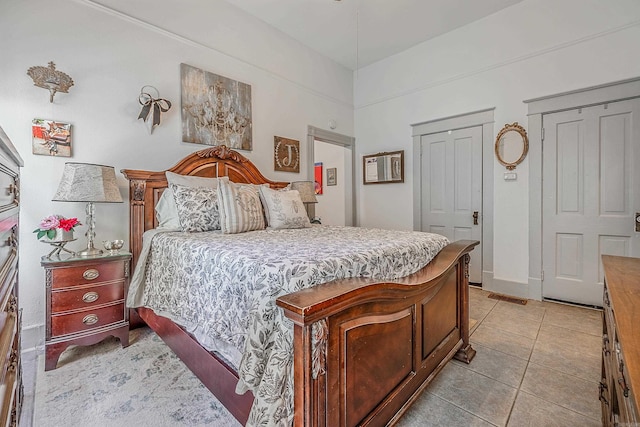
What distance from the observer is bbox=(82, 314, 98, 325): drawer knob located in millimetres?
1930

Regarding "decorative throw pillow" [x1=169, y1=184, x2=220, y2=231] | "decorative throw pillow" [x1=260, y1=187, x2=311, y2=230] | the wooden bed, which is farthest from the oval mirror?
"decorative throw pillow" [x1=169, y1=184, x2=220, y2=231]

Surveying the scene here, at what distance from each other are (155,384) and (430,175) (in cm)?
379

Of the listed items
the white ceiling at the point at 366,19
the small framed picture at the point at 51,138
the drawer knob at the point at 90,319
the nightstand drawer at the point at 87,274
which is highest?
the white ceiling at the point at 366,19

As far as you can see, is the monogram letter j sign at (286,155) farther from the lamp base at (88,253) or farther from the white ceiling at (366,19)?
the lamp base at (88,253)

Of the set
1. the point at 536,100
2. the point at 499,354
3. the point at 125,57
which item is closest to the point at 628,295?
the point at 499,354

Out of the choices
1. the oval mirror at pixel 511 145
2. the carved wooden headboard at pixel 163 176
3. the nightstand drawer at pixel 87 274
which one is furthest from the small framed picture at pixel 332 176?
the nightstand drawer at pixel 87 274

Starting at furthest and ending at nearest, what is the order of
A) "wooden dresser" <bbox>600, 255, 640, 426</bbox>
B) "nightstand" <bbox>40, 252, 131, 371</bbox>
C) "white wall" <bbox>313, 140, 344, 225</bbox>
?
"white wall" <bbox>313, 140, 344, 225</bbox>, "nightstand" <bbox>40, 252, 131, 371</bbox>, "wooden dresser" <bbox>600, 255, 640, 426</bbox>

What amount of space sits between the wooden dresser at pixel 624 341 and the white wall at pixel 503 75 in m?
2.12

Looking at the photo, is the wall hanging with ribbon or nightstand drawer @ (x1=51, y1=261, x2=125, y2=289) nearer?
nightstand drawer @ (x1=51, y1=261, x2=125, y2=289)

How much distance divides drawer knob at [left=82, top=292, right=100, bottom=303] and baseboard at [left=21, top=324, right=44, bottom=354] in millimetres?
565

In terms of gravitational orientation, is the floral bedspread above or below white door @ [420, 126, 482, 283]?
below

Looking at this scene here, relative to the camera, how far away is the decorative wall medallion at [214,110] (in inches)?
113

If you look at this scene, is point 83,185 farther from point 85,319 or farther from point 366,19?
point 366,19

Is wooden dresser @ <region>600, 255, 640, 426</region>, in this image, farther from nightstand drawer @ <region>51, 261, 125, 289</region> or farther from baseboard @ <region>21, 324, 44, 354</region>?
baseboard @ <region>21, 324, 44, 354</region>
